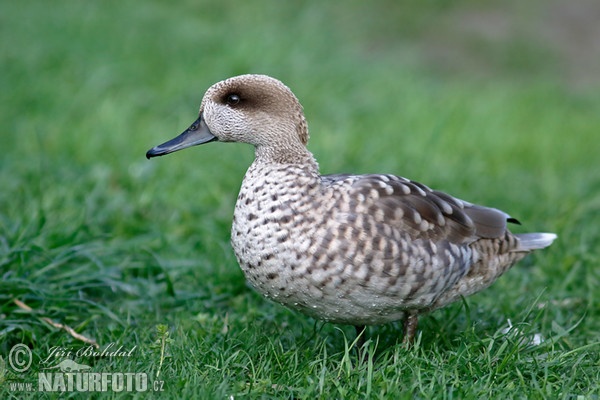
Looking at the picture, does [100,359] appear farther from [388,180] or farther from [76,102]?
[76,102]

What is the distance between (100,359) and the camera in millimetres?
3248

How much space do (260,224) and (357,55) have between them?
6.47 metres

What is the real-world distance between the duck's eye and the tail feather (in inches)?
55.7

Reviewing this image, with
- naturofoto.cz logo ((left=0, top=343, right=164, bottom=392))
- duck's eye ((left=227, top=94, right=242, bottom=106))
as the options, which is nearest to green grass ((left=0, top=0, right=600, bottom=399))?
naturofoto.cz logo ((left=0, top=343, right=164, bottom=392))

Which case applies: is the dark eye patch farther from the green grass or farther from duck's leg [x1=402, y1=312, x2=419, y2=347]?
duck's leg [x1=402, y1=312, x2=419, y2=347]

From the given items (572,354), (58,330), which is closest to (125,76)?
(58,330)

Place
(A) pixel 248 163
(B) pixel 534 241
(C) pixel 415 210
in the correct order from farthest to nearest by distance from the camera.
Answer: (A) pixel 248 163
(B) pixel 534 241
(C) pixel 415 210

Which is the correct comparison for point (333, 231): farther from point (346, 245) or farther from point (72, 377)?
point (72, 377)

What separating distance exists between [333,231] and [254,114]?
0.63 meters

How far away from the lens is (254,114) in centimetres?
336

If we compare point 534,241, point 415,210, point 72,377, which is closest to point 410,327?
point 415,210

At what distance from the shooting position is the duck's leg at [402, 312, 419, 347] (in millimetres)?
3322

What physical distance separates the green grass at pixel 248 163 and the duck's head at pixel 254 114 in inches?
30.9

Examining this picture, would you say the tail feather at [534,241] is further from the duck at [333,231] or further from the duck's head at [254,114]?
the duck's head at [254,114]
